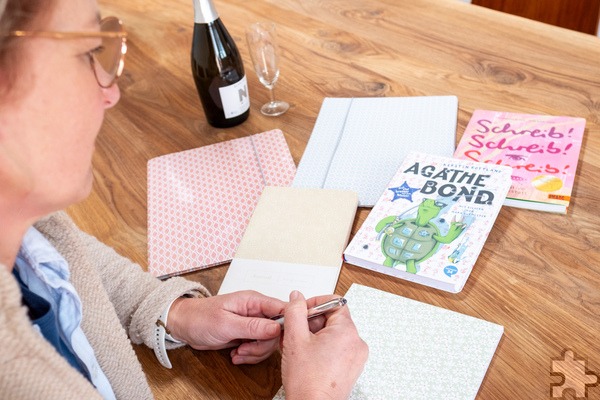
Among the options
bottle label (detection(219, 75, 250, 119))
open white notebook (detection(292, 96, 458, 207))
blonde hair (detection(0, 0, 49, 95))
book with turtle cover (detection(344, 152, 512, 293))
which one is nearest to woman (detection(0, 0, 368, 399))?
blonde hair (detection(0, 0, 49, 95))

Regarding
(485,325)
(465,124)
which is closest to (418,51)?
(465,124)

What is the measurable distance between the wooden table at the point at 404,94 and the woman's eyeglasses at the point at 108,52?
1.38 feet

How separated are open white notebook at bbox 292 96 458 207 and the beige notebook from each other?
2.3 inches

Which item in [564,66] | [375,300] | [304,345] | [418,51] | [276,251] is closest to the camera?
Result: [304,345]

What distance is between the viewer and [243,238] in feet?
3.51

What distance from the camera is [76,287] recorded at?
89 cm

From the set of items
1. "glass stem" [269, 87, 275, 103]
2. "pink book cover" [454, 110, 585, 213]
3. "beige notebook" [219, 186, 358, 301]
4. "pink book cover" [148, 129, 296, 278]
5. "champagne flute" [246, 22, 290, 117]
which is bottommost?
"pink book cover" [148, 129, 296, 278]

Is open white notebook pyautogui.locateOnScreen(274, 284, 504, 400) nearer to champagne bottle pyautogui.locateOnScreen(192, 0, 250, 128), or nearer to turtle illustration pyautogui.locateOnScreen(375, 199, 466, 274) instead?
turtle illustration pyautogui.locateOnScreen(375, 199, 466, 274)

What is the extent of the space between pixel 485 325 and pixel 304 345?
0.26 m

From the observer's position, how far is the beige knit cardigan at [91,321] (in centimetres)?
62

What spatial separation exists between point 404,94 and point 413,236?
1.59ft

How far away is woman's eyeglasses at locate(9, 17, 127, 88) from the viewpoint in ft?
2.33

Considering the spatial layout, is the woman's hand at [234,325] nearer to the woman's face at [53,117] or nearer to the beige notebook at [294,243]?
the beige notebook at [294,243]

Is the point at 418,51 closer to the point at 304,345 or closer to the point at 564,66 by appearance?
the point at 564,66
